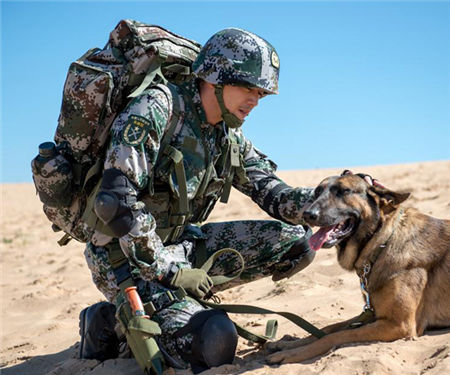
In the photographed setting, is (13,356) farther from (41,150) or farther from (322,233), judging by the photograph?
(322,233)

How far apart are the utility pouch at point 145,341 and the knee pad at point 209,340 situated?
209 millimetres

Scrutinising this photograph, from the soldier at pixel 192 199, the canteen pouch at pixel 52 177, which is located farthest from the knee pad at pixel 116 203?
the canteen pouch at pixel 52 177

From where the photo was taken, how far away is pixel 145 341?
3.88 metres

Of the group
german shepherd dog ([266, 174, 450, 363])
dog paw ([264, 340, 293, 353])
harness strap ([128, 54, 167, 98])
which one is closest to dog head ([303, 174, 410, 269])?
german shepherd dog ([266, 174, 450, 363])

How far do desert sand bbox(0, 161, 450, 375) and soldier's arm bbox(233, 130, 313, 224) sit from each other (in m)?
0.98

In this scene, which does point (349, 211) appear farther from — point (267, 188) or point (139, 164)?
point (139, 164)

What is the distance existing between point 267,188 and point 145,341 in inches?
71.6

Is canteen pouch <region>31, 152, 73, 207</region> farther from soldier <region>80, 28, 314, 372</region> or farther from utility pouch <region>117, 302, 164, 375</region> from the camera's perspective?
utility pouch <region>117, 302, 164, 375</region>

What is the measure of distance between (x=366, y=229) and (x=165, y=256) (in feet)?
4.91

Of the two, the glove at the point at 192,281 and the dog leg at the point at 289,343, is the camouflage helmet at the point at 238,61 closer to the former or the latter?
the glove at the point at 192,281

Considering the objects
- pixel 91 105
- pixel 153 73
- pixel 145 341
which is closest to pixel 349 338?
pixel 145 341

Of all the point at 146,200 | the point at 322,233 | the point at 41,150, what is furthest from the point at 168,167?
the point at 322,233

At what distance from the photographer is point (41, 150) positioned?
4.32 metres

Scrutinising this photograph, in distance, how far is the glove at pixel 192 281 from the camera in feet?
13.5
